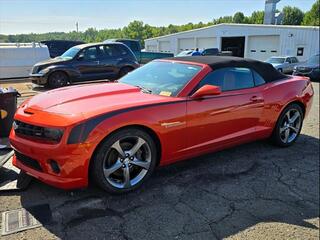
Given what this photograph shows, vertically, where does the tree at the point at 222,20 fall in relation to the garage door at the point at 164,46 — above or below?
above

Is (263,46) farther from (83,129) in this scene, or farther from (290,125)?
(83,129)

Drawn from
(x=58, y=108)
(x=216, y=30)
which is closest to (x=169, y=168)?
(x=58, y=108)

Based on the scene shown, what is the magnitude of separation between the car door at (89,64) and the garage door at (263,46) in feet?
79.6

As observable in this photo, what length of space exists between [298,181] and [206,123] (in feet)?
4.70

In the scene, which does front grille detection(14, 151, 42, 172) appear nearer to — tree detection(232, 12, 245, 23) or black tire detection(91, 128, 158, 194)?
black tire detection(91, 128, 158, 194)

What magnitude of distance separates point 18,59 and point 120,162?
12.9m

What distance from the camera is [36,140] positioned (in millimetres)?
3182

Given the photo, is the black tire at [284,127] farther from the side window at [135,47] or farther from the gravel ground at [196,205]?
the side window at [135,47]

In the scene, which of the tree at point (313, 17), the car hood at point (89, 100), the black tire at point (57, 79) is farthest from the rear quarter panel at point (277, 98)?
the tree at point (313, 17)

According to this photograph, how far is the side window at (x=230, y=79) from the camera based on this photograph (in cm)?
418

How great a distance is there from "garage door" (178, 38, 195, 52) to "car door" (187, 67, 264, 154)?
36750 mm

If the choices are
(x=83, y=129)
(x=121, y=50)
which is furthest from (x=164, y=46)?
A: (x=83, y=129)

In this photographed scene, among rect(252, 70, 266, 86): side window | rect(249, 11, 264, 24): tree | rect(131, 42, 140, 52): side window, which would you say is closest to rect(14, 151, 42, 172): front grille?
rect(252, 70, 266, 86): side window

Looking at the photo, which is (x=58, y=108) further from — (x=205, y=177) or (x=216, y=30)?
(x=216, y=30)
